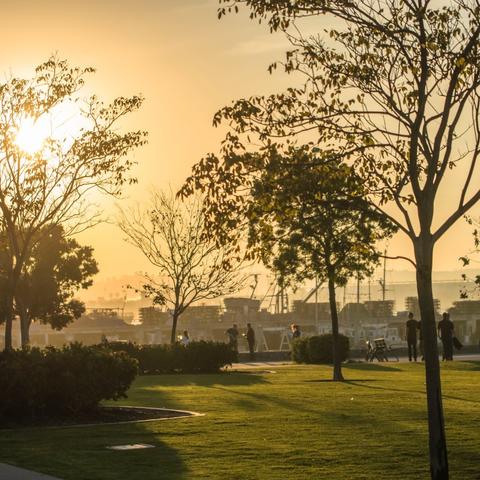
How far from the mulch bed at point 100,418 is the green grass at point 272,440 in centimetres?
88

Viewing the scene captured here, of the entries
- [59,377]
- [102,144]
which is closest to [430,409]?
[59,377]

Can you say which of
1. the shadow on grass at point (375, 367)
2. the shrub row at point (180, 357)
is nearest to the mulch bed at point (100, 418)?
the shadow on grass at point (375, 367)

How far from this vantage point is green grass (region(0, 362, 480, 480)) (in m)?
14.8

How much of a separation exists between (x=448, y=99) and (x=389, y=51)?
96 centimetres

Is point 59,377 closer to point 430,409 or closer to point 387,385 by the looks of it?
point 430,409

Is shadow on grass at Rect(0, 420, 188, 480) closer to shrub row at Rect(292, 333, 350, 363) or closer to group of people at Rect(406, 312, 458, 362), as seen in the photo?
group of people at Rect(406, 312, 458, 362)

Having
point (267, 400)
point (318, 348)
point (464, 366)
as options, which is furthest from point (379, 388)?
point (318, 348)

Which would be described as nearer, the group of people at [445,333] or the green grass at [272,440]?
the green grass at [272,440]

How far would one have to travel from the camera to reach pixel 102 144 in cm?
3275

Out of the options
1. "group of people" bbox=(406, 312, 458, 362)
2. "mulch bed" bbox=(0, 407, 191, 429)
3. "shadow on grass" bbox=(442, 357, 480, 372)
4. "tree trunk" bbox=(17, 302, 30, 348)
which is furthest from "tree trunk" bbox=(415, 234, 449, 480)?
"tree trunk" bbox=(17, 302, 30, 348)

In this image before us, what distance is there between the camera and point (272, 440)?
17828 millimetres

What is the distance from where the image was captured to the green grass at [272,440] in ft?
48.4

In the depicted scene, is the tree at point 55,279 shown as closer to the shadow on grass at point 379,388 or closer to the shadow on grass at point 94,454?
the shadow on grass at point 379,388

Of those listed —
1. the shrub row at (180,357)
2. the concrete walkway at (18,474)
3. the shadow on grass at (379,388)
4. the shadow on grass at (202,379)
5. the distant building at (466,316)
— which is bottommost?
the concrete walkway at (18,474)
